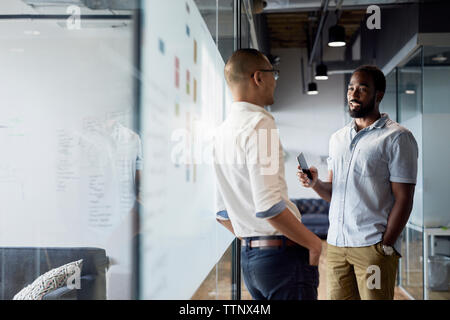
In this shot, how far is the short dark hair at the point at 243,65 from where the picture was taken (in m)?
1.61

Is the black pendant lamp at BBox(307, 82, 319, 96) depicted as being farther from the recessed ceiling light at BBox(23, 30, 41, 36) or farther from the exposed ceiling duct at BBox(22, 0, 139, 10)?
the recessed ceiling light at BBox(23, 30, 41, 36)

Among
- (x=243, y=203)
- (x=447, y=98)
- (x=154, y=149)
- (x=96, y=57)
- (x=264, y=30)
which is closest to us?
(x=96, y=57)

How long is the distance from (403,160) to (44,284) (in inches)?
55.7

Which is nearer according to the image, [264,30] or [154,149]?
[154,149]

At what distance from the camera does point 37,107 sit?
1234 millimetres

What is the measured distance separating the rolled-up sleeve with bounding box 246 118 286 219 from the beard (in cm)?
36

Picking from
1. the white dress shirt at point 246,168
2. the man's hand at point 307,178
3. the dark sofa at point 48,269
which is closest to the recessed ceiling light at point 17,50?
the dark sofa at point 48,269

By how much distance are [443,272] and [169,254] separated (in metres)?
1.55

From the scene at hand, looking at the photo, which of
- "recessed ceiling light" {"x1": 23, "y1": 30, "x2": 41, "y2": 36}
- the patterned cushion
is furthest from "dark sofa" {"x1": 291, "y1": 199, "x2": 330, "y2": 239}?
"recessed ceiling light" {"x1": 23, "y1": 30, "x2": 41, "y2": 36}

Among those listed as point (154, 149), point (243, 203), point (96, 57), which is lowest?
point (243, 203)

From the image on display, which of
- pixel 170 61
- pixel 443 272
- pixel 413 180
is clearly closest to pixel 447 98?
pixel 413 180

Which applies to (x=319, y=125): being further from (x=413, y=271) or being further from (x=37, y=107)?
(x=37, y=107)

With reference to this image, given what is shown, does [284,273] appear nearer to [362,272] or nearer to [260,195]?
[260,195]

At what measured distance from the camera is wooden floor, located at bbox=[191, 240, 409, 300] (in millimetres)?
1788
